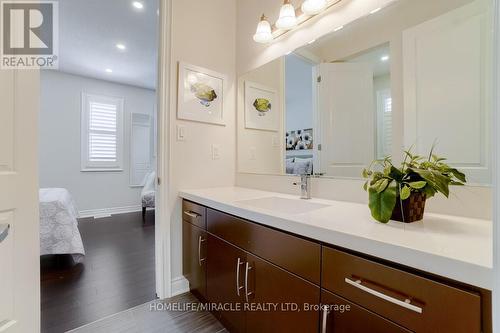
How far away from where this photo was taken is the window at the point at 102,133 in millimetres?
4242

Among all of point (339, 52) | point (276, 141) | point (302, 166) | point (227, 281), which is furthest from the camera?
point (276, 141)

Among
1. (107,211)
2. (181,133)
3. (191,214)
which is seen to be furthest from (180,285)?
(107,211)

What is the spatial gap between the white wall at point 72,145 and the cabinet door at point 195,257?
350 cm

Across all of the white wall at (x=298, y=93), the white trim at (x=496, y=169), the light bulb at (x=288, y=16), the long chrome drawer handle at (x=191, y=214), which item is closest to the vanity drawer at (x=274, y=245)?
the long chrome drawer handle at (x=191, y=214)

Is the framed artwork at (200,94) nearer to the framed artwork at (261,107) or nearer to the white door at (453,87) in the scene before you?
the framed artwork at (261,107)

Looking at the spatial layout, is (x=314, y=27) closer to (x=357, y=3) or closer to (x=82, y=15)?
(x=357, y=3)

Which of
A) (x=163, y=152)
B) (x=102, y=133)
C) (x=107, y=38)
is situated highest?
(x=107, y=38)

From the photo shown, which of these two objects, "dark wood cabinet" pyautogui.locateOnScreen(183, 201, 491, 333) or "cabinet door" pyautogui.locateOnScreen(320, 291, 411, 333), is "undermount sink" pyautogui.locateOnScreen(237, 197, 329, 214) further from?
"cabinet door" pyautogui.locateOnScreen(320, 291, 411, 333)

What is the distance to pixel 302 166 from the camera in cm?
161

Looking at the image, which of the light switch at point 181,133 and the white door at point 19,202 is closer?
the white door at point 19,202

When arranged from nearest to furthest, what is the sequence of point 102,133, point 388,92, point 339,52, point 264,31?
1. point 388,92
2. point 339,52
3. point 264,31
4. point 102,133

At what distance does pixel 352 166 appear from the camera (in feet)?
4.36

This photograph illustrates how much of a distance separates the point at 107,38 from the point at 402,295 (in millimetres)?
3884

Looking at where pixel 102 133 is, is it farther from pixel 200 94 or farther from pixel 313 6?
pixel 313 6
